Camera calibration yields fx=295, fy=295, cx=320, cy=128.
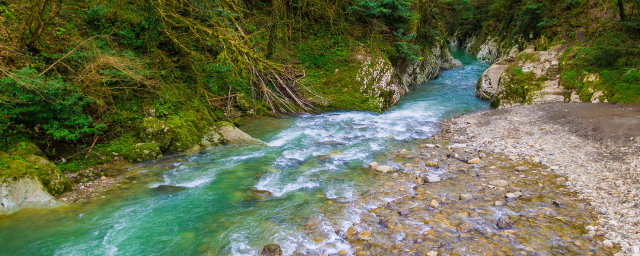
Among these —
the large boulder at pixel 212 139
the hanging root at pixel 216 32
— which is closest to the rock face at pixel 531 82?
the hanging root at pixel 216 32

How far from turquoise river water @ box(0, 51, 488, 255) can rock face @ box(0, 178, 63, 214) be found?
162mm

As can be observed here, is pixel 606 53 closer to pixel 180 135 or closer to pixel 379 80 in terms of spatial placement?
pixel 379 80

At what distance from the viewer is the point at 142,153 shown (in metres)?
6.87

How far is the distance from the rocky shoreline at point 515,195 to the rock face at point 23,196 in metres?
4.34

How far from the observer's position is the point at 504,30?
28750 mm

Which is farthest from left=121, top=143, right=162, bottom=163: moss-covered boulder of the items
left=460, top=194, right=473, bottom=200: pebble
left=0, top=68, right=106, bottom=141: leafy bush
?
left=460, top=194, right=473, bottom=200: pebble

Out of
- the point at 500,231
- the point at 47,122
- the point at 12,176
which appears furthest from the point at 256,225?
the point at 47,122

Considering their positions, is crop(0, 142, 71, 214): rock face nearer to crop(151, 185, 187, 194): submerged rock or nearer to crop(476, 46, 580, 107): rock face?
crop(151, 185, 187, 194): submerged rock

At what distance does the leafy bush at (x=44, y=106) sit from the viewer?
4973 mm

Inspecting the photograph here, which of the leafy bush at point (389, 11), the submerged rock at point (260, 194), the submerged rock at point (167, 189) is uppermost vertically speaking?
the leafy bush at point (389, 11)

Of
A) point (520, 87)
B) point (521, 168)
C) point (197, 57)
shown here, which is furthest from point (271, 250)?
point (520, 87)

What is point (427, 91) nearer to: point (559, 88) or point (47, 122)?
point (559, 88)

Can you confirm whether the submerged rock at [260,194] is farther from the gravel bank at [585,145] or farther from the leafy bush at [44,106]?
the gravel bank at [585,145]

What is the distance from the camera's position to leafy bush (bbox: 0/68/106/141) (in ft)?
16.3
